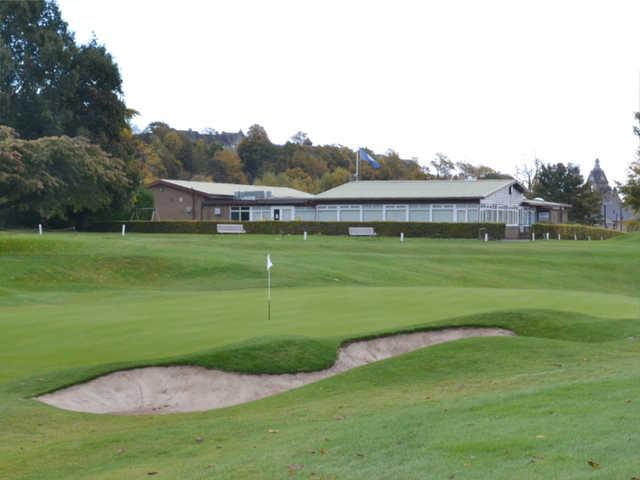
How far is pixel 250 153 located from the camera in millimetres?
134875

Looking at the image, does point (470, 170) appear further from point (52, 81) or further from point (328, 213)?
point (52, 81)

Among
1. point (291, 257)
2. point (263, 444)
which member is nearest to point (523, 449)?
point (263, 444)

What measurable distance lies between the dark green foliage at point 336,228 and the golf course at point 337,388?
1378 inches

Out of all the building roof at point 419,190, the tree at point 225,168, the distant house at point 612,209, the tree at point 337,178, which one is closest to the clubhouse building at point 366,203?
the building roof at point 419,190

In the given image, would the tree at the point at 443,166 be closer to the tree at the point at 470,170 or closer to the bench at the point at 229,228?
the tree at the point at 470,170

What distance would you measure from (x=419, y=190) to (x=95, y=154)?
133 feet

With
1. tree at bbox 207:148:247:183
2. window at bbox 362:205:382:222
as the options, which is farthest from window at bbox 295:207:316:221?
tree at bbox 207:148:247:183

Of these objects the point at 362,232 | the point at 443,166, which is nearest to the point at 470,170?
the point at 443,166

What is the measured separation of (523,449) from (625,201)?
68283 millimetres

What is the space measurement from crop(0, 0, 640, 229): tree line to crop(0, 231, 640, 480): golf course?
26.0ft

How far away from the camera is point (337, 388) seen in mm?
14133

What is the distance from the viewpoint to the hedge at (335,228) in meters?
65.2

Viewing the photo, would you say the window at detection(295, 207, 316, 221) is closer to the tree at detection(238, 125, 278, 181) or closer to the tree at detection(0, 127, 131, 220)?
the tree at detection(0, 127, 131, 220)

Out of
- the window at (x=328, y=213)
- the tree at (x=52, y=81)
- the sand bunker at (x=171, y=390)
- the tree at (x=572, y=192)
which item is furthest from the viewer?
the tree at (x=572, y=192)
